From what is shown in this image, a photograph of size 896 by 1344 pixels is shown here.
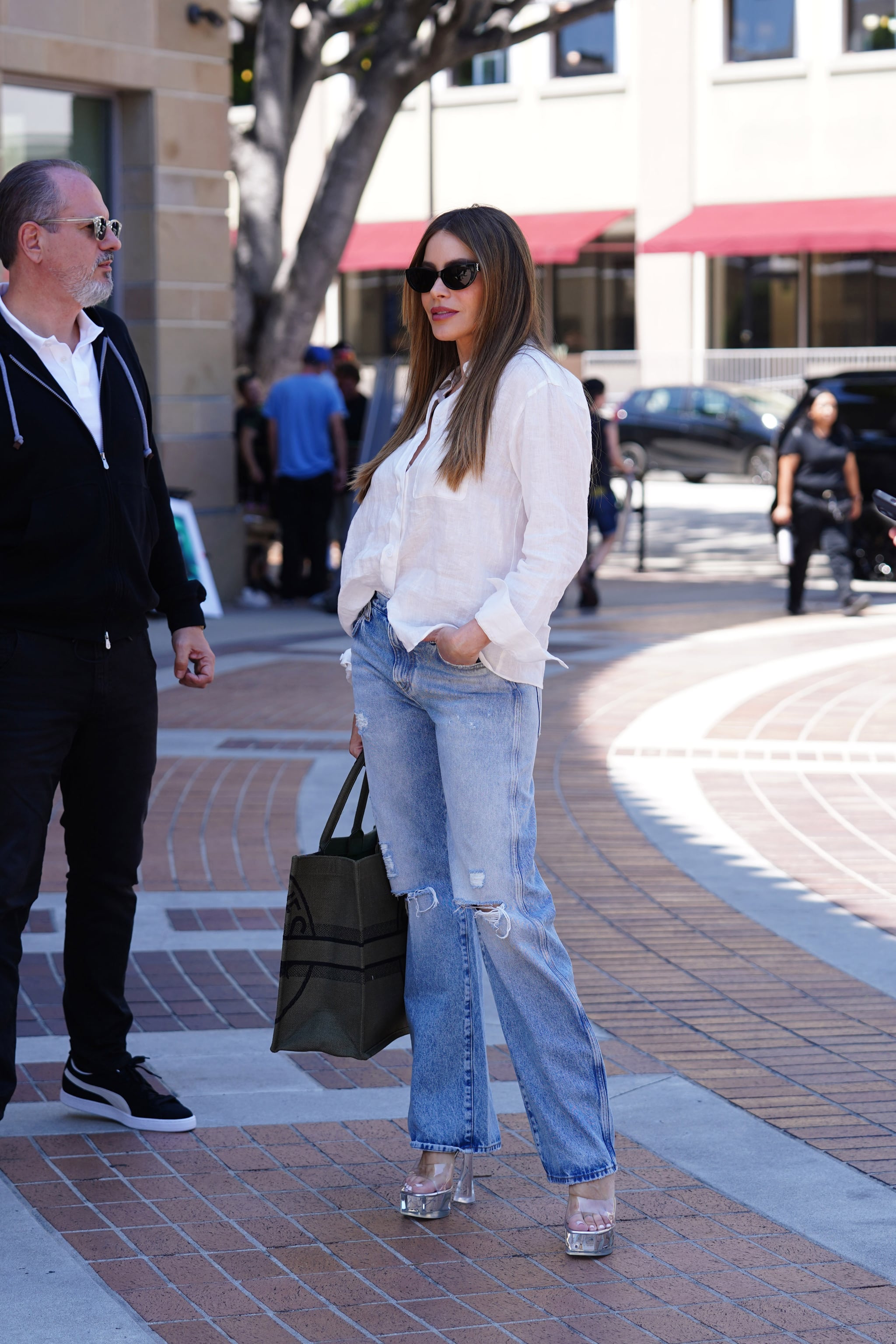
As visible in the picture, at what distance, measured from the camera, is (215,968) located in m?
5.44

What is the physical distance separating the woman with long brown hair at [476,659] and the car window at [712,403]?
92.1ft

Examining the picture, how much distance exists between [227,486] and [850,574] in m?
4.79

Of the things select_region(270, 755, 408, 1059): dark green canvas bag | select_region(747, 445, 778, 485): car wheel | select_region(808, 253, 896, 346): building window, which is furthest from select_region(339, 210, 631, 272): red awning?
select_region(270, 755, 408, 1059): dark green canvas bag

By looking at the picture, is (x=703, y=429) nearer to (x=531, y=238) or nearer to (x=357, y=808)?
(x=531, y=238)

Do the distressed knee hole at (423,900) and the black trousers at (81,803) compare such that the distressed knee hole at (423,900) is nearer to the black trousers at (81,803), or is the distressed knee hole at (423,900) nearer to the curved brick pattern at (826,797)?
the black trousers at (81,803)

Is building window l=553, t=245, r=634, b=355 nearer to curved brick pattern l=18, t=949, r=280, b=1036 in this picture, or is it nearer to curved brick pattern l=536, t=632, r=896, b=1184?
curved brick pattern l=536, t=632, r=896, b=1184

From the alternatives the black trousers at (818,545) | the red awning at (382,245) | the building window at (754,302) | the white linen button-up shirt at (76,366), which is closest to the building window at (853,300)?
the building window at (754,302)

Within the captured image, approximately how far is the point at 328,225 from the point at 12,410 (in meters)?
13.2

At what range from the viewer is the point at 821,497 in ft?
45.4

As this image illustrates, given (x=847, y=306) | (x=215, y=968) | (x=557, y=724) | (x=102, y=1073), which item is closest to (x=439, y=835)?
(x=102, y=1073)

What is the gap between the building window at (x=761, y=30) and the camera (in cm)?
3619

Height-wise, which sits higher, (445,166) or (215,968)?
(445,166)

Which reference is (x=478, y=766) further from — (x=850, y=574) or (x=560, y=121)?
(x=560, y=121)

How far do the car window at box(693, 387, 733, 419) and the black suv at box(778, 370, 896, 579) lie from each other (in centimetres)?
1442
